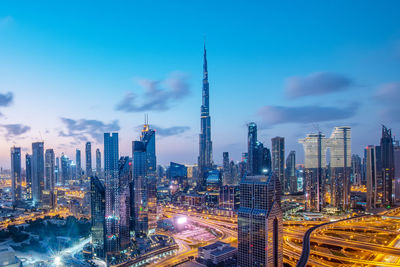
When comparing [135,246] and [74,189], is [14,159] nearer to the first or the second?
[74,189]

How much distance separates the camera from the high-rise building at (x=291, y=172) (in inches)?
4870

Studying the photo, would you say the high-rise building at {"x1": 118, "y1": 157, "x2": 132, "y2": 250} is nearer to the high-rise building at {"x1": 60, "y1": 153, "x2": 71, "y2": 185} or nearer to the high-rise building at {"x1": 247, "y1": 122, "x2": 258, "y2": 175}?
the high-rise building at {"x1": 247, "y1": 122, "x2": 258, "y2": 175}

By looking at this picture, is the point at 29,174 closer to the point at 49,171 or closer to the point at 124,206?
the point at 49,171

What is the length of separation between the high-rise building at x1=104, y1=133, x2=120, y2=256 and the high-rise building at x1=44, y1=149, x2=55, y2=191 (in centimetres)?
6631

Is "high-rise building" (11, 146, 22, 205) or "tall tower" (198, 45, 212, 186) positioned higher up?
"tall tower" (198, 45, 212, 186)

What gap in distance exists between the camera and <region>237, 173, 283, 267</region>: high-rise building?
3600 cm

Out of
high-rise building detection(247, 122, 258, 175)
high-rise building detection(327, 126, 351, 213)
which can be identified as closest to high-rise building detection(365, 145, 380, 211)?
high-rise building detection(327, 126, 351, 213)

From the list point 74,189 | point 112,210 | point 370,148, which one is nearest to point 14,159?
point 74,189

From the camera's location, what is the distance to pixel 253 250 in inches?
1460

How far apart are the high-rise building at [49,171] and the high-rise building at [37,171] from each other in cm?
205

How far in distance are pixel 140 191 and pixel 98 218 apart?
16.1 meters

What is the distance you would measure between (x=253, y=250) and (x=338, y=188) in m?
58.4

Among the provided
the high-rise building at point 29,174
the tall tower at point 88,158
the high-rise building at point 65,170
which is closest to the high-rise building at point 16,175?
the high-rise building at point 29,174

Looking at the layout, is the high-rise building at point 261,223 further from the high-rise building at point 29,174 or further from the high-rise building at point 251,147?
the high-rise building at point 29,174
